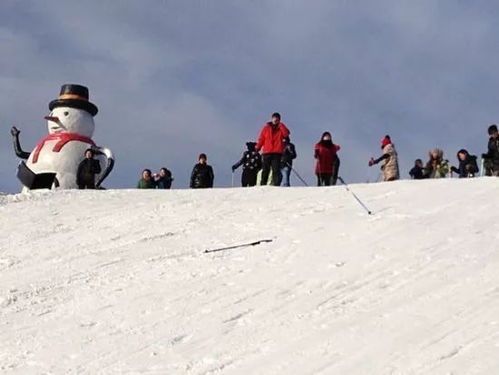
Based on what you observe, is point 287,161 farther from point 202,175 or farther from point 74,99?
point 74,99

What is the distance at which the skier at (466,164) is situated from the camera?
13.9 metres

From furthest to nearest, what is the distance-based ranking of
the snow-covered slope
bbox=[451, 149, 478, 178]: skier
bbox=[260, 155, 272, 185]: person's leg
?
bbox=[451, 149, 478, 178]: skier → bbox=[260, 155, 272, 185]: person's leg → the snow-covered slope

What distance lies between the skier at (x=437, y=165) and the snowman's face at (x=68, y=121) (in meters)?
7.92

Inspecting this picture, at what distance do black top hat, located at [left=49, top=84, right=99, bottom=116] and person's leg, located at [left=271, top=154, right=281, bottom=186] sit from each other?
6683 millimetres

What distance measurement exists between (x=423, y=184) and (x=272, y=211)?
2475 mm

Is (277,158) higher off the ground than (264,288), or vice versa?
(277,158)

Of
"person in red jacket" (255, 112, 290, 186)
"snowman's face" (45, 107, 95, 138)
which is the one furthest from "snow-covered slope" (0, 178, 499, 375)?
"snowman's face" (45, 107, 95, 138)

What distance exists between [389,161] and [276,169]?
103 inches

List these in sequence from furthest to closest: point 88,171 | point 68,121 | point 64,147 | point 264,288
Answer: point 68,121, point 64,147, point 88,171, point 264,288

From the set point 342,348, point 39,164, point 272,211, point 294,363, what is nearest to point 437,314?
point 342,348

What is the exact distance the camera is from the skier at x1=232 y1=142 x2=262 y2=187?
14.2m

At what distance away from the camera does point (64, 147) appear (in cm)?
1669

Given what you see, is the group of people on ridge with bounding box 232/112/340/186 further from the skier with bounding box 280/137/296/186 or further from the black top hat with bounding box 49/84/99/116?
the black top hat with bounding box 49/84/99/116

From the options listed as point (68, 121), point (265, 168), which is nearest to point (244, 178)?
point (265, 168)
